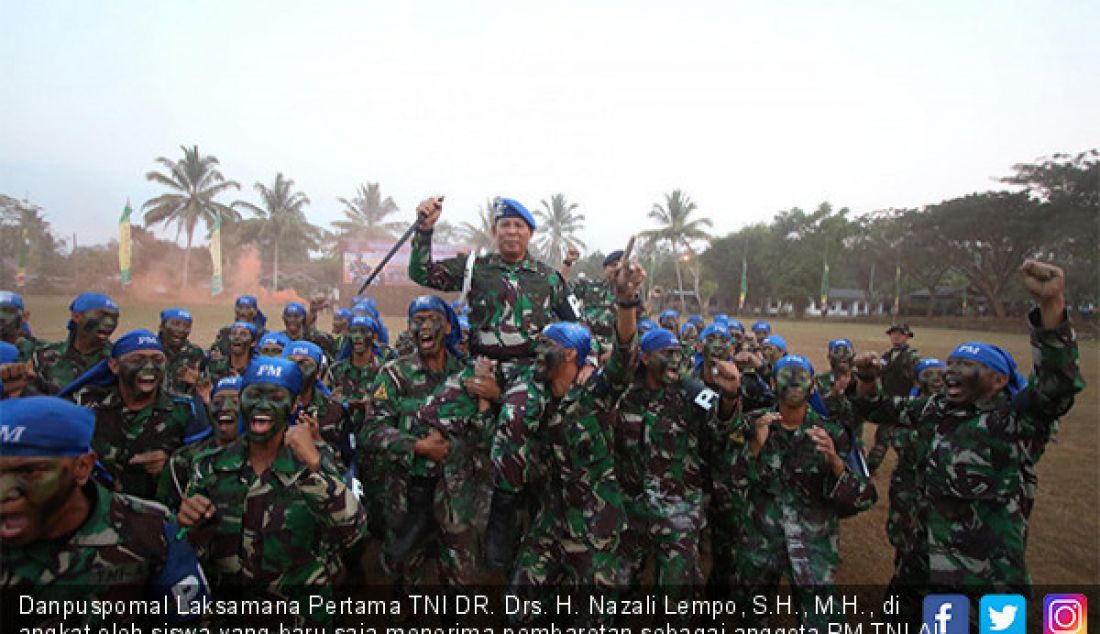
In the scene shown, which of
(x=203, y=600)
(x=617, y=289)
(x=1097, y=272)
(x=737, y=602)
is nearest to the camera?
(x=203, y=600)

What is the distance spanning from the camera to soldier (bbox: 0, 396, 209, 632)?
79.6 inches

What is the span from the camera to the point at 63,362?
16.3 feet

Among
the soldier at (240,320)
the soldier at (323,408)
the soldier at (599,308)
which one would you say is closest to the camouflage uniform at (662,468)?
the soldier at (323,408)

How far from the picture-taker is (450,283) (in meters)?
4.16

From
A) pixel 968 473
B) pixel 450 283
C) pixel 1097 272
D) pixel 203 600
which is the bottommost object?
pixel 203 600

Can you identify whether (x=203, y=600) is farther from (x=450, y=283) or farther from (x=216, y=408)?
(x=450, y=283)

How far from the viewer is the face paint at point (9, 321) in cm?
533

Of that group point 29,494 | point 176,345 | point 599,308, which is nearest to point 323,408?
point 29,494

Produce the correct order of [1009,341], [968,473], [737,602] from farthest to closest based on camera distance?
[1009,341] → [737,602] → [968,473]

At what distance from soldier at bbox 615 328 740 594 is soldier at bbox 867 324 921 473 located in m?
5.10

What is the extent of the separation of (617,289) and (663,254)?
2715 inches

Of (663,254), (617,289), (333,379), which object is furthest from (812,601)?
(663,254)

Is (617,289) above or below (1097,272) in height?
below

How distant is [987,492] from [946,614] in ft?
2.89
